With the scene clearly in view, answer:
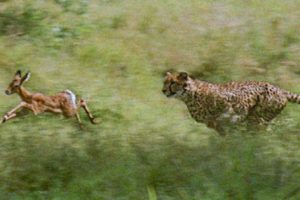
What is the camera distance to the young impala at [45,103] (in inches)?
330

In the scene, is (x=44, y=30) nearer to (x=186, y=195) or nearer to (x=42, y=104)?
(x=42, y=104)

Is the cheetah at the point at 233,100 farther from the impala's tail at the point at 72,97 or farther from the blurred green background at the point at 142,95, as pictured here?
the impala's tail at the point at 72,97

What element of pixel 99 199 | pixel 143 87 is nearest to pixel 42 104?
pixel 143 87

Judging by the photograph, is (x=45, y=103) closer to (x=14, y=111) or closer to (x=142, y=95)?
(x=14, y=111)

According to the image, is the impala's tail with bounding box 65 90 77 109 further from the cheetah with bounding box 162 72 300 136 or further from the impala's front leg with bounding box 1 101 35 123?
the cheetah with bounding box 162 72 300 136

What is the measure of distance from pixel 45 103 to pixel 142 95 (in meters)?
1.09

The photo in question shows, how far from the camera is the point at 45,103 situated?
27.8 ft

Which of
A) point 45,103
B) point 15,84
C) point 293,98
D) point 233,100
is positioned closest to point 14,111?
point 45,103

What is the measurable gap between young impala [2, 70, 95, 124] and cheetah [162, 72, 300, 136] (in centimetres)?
76

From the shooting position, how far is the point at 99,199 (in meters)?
6.76

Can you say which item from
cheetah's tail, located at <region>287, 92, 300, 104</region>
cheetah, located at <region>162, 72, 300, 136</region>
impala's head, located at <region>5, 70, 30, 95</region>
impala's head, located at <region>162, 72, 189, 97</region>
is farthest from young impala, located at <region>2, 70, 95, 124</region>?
cheetah's tail, located at <region>287, 92, 300, 104</region>

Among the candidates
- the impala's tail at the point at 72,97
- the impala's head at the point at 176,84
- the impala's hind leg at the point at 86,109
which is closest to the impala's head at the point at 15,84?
the impala's tail at the point at 72,97

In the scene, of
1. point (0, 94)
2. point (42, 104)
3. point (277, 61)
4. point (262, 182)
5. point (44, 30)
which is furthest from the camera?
point (44, 30)

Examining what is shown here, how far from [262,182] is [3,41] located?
432 cm
